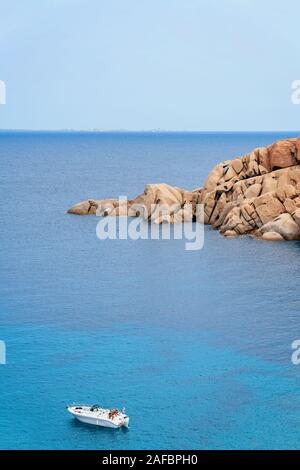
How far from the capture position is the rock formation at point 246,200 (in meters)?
110

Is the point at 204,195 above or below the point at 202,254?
above

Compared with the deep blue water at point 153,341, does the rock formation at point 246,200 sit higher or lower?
higher

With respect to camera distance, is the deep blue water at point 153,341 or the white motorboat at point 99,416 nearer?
the white motorboat at point 99,416

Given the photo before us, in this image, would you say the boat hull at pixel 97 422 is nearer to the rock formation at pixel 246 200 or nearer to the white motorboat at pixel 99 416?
the white motorboat at pixel 99 416

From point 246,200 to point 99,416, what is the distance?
64.0 metres

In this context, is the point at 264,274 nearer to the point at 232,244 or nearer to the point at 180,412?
the point at 232,244

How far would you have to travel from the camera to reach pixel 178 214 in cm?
12362

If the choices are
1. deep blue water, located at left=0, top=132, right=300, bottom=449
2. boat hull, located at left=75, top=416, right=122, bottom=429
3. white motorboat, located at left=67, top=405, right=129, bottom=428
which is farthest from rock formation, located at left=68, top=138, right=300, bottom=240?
boat hull, located at left=75, top=416, right=122, bottom=429

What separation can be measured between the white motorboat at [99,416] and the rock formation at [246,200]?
58.1 metres

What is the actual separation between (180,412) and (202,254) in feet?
159

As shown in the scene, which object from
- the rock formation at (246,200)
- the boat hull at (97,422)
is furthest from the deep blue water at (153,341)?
the rock formation at (246,200)

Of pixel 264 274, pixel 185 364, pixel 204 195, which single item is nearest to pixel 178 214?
pixel 204 195
